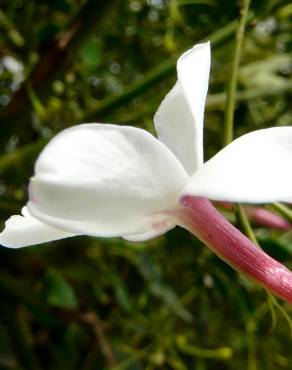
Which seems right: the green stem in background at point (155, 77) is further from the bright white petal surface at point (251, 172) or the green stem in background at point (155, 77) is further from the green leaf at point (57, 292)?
the bright white petal surface at point (251, 172)

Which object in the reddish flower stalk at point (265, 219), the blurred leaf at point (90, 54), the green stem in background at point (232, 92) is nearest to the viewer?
the green stem in background at point (232, 92)

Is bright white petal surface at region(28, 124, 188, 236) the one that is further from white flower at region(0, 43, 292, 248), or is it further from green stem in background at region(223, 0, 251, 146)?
green stem in background at region(223, 0, 251, 146)

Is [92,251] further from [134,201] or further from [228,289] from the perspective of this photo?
[134,201]

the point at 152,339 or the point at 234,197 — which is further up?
the point at 234,197

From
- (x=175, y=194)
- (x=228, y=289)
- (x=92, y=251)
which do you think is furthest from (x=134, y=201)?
(x=92, y=251)

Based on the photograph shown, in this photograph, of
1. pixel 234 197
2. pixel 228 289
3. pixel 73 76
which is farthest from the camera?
pixel 73 76

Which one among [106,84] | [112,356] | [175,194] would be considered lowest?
[112,356]

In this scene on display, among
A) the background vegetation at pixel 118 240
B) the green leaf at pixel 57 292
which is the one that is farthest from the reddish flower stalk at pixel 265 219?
the green leaf at pixel 57 292
